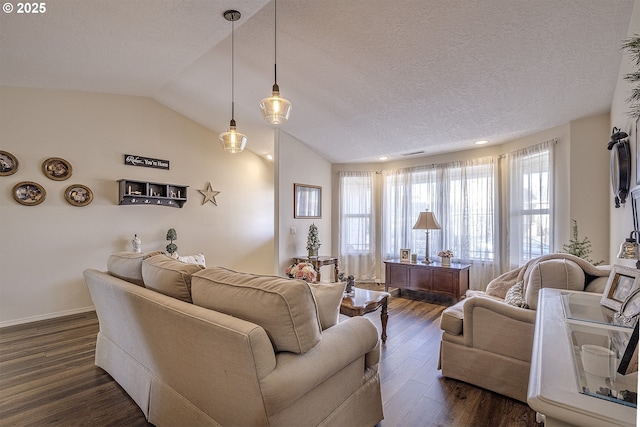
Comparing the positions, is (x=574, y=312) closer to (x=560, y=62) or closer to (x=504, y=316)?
(x=504, y=316)

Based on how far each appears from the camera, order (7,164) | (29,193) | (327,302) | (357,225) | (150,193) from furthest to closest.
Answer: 1. (357,225)
2. (150,193)
3. (29,193)
4. (7,164)
5. (327,302)

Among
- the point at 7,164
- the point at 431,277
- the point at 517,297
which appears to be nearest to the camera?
the point at 517,297

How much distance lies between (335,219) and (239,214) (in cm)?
191

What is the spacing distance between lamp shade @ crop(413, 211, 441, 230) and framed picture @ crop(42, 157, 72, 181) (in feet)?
16.3

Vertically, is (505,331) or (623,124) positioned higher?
(623,124)

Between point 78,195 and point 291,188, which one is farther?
point 291,188

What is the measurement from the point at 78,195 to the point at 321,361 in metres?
4.30

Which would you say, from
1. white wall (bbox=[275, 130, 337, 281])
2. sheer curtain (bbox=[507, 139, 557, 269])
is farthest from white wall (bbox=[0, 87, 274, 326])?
sheer curtain (bbox=[507, 139, 557, 269])

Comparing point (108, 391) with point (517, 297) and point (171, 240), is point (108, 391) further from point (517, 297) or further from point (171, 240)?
point (517, 297)

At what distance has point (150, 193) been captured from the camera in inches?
178

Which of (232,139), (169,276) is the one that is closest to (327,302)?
(169,276)

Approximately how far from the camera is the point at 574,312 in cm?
139

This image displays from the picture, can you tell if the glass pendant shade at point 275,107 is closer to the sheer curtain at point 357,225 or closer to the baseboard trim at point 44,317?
the sheer curtain at point 357,225

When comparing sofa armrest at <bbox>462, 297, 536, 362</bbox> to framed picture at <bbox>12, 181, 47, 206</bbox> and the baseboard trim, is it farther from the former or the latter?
framed picture at <bbox>12, 181, 47, 206</bbox>
